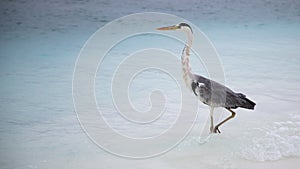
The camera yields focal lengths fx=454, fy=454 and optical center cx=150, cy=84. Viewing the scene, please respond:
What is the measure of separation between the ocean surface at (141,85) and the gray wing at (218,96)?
197 mm

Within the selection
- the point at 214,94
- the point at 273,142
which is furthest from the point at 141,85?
the point at 273,142

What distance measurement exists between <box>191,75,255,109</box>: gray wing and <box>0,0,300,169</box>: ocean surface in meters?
0.20

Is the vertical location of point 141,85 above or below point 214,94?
below

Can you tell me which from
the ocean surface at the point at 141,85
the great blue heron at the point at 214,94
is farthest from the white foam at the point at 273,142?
the great blue heron at the point at 214,94

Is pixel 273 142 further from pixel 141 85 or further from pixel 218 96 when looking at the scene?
pixel 141 85

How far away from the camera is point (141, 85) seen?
3.16 metres

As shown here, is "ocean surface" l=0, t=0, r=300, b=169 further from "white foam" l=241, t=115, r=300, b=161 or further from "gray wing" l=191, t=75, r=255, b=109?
"gray wing" l=191, t=75, r=255, b=109

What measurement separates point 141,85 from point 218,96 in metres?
0.97

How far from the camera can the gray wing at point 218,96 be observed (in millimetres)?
2258

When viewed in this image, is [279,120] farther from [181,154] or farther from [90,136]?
[90,136]

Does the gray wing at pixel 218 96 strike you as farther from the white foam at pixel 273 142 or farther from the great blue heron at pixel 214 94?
the white foam at pixel 273 142

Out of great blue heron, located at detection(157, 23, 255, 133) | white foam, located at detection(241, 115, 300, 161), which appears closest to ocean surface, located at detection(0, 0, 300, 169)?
white foam, located at detection(241, 115, 300, 161)

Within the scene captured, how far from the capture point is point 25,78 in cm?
329

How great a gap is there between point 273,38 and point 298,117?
218cm
